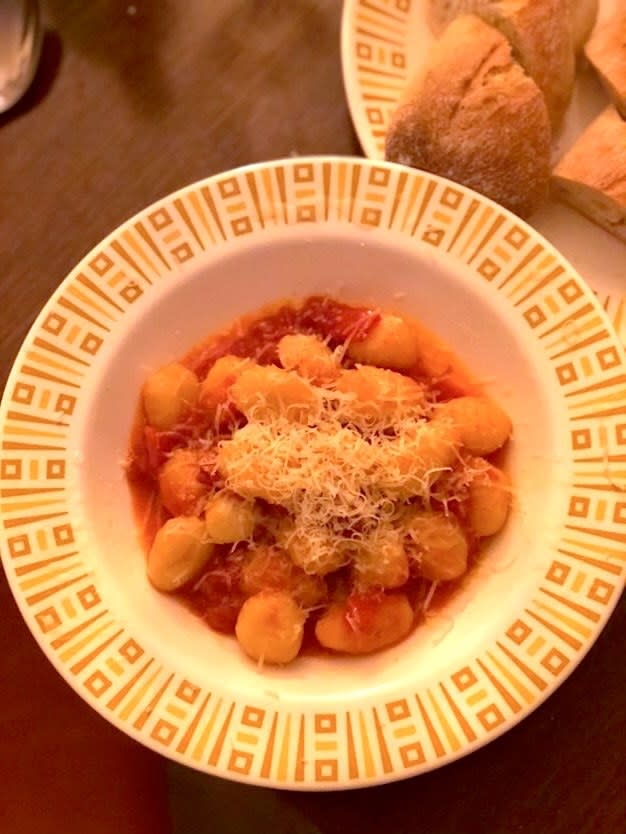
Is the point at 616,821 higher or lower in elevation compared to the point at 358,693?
lower

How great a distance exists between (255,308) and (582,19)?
0.60m

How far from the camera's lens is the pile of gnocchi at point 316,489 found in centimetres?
93

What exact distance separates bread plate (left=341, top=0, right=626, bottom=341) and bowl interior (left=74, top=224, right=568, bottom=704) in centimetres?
19

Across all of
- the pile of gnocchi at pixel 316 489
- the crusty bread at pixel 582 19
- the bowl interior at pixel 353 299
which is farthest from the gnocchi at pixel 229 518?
the crusty bread at pixel 582 19

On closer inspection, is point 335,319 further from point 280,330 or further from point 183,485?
Answer: point 183,485

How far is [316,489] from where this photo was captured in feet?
3.00

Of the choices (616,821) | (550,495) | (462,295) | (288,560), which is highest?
(462,295)

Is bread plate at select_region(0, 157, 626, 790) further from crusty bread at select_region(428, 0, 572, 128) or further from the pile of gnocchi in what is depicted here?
crusty bread at select_region(428, 0, 572, 128)

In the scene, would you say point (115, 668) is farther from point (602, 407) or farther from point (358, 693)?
point (602, 407)

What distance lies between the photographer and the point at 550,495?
0.95m

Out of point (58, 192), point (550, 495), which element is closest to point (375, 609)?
point (550, 495)

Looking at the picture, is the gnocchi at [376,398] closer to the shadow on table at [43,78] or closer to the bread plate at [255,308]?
the bread plate at [255,308]

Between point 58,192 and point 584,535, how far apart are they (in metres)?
0.85

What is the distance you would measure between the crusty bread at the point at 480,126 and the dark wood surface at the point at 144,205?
16 cm
